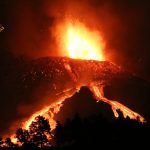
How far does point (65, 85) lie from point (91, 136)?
242ft

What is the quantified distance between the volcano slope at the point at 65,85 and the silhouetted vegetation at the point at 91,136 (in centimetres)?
4744

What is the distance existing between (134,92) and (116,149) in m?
75.6

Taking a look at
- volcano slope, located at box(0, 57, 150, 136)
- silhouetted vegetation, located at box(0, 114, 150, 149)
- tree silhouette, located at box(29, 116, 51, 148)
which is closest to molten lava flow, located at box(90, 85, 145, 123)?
volcano slope, located at box(0, 57, 150, 136)

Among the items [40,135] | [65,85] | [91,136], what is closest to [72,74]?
[65,85]

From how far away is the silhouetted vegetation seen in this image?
220 ft

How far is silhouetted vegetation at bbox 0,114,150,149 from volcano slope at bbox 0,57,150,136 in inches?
1868

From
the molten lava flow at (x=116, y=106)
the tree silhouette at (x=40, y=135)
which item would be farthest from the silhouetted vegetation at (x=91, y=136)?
the molten lava flow at (x=116, y=106)

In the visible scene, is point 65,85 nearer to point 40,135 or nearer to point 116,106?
point 116,106

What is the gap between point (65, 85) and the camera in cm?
14325

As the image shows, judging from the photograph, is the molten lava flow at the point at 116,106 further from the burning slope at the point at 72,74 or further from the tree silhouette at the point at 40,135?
the tree silhouette at the point at 40,135

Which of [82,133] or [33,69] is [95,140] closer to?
[82,133]

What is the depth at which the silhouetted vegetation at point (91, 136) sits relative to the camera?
67.1 m

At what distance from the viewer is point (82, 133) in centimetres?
7138

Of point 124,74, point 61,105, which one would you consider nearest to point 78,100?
point 61,105
